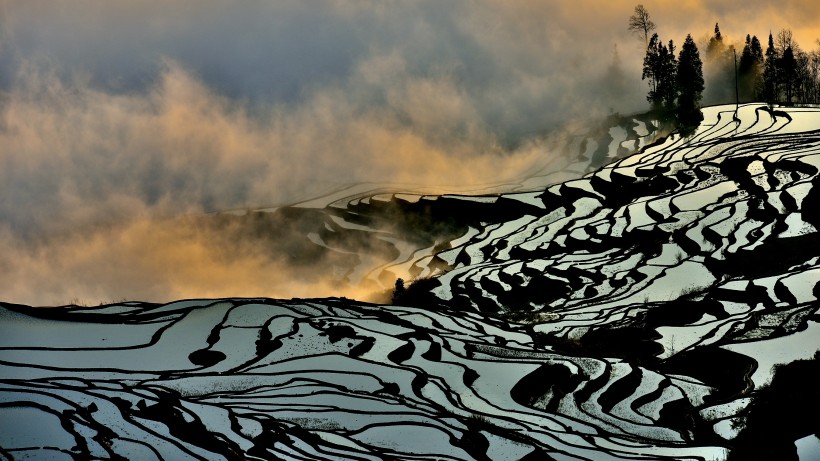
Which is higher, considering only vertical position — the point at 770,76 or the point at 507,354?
the point at 770,76

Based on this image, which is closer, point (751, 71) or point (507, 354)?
point (507, 354)

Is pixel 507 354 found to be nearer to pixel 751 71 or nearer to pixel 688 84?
pixel 688 84

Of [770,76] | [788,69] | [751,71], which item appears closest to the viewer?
[788,69]

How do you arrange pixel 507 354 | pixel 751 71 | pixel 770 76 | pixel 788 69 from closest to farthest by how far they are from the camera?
pixel 507 354
pixel 788 69
pixel 770 76
pixel 751 71

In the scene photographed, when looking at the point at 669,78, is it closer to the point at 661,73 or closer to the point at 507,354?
the point at 661,73

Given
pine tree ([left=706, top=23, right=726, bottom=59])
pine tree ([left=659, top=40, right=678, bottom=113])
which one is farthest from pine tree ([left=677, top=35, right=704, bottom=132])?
pine tree ([left=706, top=23, right=726, bottom=59])

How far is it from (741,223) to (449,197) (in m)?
44.1

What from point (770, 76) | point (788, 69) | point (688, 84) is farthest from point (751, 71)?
point (688, 84)

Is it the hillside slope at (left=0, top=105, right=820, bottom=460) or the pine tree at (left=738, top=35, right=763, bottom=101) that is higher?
the pine tree at (left=738, top=35, right=763, bottom=101)

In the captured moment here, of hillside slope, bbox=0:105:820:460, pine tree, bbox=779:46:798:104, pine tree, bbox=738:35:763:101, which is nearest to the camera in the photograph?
hillside slope, bbox=0:105:820:460

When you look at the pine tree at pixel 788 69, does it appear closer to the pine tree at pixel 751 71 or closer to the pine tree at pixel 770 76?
the pine tree at pixel 770 76

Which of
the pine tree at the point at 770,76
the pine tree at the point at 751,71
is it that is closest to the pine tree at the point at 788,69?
the pine tree at the point at 770,76

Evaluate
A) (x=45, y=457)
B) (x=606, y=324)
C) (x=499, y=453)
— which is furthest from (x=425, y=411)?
(x=606, y=324)

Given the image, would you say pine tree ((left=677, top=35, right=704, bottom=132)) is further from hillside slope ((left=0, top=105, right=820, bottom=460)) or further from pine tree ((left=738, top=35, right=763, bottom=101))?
hillside slope ((left=0, top=105, right=820, bottom=460))
